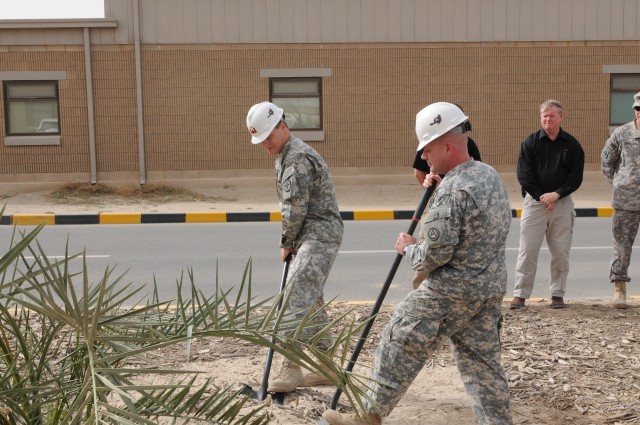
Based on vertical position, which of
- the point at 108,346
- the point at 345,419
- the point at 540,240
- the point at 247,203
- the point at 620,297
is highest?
the point at 108,346

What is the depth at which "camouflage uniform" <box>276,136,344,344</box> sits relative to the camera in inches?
199

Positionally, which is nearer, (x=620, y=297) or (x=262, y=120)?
(x=262, y=120)

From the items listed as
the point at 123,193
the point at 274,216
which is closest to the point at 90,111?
the point at 123,193

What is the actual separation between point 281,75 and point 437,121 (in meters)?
14.3

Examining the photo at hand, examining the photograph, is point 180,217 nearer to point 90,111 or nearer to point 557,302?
point 90,111

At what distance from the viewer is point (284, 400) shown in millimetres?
5031

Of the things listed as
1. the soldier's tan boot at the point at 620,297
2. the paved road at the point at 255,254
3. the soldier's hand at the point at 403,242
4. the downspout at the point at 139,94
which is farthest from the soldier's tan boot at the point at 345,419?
the downspout at the point at 139,94

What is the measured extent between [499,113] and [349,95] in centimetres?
313

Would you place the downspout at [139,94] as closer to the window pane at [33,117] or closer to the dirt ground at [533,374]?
the window pane at [33,117]

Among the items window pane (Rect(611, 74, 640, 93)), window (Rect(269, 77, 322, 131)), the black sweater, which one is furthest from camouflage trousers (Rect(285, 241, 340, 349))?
window pane (Rect(611, 74, 640, 93))

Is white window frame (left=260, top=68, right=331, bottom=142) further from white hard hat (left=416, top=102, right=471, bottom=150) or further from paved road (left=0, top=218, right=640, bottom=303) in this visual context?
white hard hat (left=416, top=102, right=471, bottom=150)

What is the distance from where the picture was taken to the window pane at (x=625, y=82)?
18812mm

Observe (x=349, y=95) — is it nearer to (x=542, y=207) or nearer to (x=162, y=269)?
(x=162, y=269)

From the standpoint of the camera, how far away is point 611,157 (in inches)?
281
